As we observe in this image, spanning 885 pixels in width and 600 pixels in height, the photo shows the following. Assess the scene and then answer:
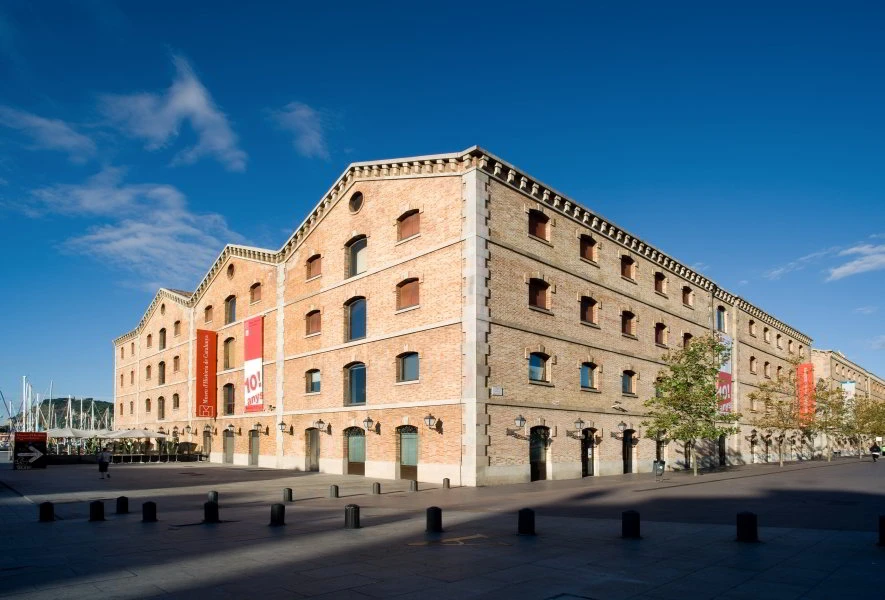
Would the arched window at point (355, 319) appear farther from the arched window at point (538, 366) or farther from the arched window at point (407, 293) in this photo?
the arched window at point (538, 366)

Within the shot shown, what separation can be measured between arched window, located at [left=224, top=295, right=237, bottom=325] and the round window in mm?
18706

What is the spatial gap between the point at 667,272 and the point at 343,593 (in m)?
37.3

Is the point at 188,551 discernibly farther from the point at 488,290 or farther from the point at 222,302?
the point at 222,302

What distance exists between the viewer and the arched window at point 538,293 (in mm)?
29844

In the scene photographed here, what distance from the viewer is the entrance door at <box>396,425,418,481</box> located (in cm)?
2842

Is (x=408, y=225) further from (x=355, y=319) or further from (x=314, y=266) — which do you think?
(x=314, y=266)

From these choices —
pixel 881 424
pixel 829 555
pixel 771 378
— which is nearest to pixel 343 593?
pixel 829 555

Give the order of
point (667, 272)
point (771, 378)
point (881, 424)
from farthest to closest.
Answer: point (881, 424), point (771, 378), point (667, 272)

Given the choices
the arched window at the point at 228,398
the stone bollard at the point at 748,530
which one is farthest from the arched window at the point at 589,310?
the arched window at the point at 228,398

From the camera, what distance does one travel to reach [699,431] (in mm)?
32438

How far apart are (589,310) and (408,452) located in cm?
1242

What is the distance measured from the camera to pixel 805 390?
6097cm

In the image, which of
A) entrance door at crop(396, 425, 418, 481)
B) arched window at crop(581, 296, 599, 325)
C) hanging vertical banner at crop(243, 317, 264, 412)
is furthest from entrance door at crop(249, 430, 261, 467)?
arched window at crop(581, 296, 599, 325)

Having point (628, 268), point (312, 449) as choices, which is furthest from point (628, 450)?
point (312, 449)
